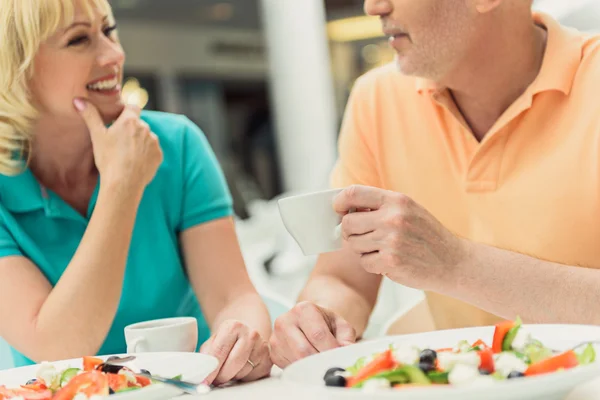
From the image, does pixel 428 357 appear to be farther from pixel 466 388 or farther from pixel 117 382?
pixel 117 382

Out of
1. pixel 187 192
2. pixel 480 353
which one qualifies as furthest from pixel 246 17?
pixel 480 353

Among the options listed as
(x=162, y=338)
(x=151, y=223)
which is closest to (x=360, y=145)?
(x=151, y=223)

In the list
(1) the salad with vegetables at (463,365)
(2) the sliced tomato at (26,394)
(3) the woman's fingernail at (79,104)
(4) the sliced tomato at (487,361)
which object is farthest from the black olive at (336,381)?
(3) the woman's fingernail at (79,104)

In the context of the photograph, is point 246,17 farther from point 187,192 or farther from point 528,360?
point 528,360

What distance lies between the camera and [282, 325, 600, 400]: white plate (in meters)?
0.71

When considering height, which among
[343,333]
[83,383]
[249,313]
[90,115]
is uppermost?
[90,115]

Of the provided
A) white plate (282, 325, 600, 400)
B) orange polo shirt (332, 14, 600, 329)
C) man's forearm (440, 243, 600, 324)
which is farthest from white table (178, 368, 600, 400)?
orange polo shirt (332, 14, 600, 329)

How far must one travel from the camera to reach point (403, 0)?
155 centimetres

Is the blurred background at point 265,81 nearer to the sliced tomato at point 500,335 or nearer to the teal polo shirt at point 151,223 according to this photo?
the teal polo shirt at point 151,223

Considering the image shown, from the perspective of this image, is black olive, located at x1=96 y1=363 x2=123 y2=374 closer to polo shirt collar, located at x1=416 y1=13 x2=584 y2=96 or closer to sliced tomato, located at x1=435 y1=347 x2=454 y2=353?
sliced tomato, located at x1=435 y1=347 x2=454 y2=353

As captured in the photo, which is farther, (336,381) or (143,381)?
(143,381)

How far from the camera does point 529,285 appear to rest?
4.01ft

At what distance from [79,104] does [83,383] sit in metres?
0.90

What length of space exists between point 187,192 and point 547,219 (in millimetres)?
804
